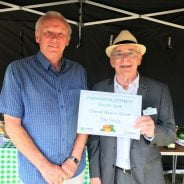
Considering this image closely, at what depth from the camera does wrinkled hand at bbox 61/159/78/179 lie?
1.87m

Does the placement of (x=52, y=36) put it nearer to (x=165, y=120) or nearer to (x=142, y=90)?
(x=142, y=90)

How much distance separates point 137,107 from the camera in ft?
6.24

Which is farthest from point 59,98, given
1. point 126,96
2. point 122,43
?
point 122,43

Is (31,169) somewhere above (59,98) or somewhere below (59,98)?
below

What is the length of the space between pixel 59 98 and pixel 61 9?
8.28ft

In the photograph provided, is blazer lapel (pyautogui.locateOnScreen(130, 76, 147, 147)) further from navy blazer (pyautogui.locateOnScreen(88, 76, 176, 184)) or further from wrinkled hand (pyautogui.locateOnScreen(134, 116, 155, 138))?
wrinkled hand (pyautogui.locateOnScreen(134, 116, 155, 138))

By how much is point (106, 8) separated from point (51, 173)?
9.25 ft

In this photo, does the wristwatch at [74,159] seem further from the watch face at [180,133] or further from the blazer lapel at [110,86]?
the watch face at [180,133]

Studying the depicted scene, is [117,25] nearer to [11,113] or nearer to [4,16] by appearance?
[4,16]

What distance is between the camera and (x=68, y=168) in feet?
6.19

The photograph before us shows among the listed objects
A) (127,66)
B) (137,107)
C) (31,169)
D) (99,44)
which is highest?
(99,44)

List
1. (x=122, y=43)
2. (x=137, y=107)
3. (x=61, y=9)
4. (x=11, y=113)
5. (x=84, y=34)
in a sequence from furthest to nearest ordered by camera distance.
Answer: (x=84, y=34) < (x=61, y=9) < (x=122, y=43) < (x=137, y=107) < (x=11, y=113)

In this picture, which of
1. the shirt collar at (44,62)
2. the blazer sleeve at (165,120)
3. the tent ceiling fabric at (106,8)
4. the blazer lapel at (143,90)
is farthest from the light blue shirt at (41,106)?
the tent ceiling fabric at (106,8)

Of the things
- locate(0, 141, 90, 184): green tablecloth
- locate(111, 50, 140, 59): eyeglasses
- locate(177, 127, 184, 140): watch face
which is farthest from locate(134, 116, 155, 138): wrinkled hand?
locate(177, 127, 184, 140): watch face
